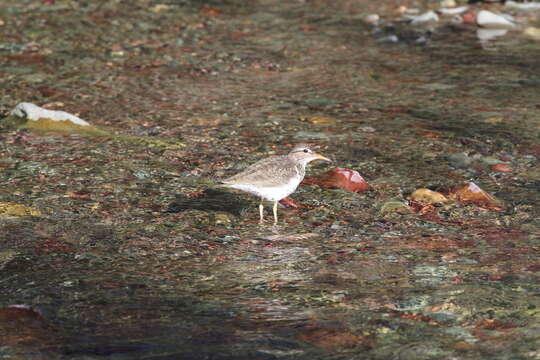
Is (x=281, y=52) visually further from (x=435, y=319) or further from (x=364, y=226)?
(x=435, y=319)

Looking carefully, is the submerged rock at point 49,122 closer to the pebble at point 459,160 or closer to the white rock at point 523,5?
the pebble at point 459,160

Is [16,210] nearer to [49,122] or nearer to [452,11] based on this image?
[49,122]

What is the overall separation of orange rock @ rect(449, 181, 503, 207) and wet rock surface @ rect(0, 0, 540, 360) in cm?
3

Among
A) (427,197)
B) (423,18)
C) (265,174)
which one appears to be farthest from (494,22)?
(265,174)

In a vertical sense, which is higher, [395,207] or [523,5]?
[395,207]

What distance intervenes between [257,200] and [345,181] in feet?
4.09

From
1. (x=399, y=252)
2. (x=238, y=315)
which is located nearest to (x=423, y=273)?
(x=399, y=252)

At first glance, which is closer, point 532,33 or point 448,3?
point 532,33

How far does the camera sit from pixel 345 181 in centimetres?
1215

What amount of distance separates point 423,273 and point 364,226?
160 centimetres

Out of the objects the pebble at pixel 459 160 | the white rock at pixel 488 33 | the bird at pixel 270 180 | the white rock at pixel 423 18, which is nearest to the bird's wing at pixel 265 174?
the bird at pixel 270 180

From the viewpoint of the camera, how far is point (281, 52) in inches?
786

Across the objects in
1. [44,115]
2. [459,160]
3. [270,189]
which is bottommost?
[459,160]

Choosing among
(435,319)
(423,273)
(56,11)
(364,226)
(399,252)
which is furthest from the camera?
(56,11)
